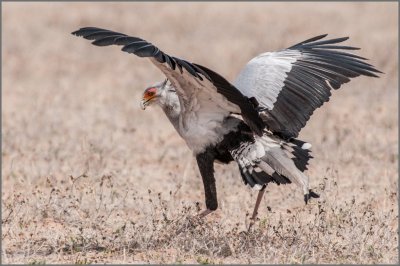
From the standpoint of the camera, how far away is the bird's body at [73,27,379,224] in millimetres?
5219

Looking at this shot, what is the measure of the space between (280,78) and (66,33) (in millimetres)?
9591

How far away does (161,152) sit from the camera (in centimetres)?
895

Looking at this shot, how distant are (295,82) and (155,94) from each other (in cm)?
111

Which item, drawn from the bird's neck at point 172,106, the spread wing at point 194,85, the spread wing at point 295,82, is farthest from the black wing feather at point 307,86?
the bird's neck at point 172,106

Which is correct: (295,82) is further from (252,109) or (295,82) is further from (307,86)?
(252,109)

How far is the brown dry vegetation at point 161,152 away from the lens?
5.49 metres

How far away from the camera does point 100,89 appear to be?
12.0 m

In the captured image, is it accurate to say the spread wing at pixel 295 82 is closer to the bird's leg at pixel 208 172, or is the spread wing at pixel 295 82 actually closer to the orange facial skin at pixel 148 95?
the bird's leg at pixel 208 172

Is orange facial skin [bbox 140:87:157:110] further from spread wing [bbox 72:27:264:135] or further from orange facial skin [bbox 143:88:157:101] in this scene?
spread wing [bbox 72:27:264:135]

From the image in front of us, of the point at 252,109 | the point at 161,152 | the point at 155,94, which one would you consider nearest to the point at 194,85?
the point at 252,109

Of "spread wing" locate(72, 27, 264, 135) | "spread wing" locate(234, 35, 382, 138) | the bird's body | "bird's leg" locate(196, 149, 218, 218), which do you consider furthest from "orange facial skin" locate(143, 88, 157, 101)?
"spread wing" locate(234, 35, 382, 138)

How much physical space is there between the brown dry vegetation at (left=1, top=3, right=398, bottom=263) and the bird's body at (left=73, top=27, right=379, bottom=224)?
0.35m

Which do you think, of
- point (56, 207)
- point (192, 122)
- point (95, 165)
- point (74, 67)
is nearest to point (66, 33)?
point (74, 67)

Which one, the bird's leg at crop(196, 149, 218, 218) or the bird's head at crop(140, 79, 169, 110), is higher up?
the bird's head at crop(140, 79, 169, 110)
